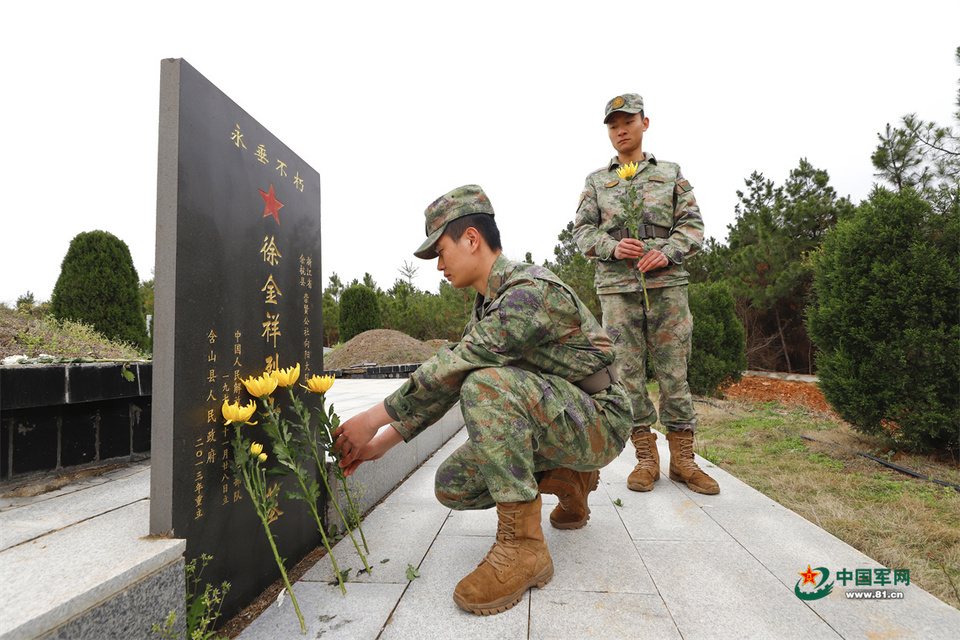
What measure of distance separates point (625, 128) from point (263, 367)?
89.7 inches

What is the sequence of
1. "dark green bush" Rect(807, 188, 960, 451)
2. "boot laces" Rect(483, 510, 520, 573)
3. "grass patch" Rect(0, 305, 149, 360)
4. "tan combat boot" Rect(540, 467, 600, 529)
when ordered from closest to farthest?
1. "boot laces" Rect(483, 510, 520, 573)
2. "tan combat boot" Rect(540, 467, 600, 529)
3. "grass patch" Rect(0, 305, 149, 360)
4. "dark green bush" Rect(807, 188, 960, 451)

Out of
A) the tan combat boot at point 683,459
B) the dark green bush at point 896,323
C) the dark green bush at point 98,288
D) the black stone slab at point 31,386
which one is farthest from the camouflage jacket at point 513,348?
the dark green bush at point 98,288

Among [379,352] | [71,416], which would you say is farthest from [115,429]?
[379,352]

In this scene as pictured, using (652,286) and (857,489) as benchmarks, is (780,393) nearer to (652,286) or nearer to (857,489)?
(857,489)

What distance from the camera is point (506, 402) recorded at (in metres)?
1.36

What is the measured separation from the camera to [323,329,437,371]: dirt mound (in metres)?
11.5

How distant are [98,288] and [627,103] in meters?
7.13

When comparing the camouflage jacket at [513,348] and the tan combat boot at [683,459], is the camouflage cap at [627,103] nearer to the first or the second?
the camouflage jacket at [513,348]

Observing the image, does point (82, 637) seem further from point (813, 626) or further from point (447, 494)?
point (813, 626)

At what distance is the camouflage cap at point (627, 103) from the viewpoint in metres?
2.51

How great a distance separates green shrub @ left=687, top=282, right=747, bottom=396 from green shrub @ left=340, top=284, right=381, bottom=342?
10.9 m

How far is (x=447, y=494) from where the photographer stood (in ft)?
5.47

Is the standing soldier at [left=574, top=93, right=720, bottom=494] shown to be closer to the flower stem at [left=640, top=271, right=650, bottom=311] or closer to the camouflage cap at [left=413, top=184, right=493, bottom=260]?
the flower stem at [left=640, top=271, right=650, bottom=311]

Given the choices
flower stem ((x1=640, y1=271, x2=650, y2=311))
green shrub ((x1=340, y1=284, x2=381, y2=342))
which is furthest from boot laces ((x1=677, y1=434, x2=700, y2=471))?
green shrub ((x1=340, y1=284, x2=381, y2=342))
